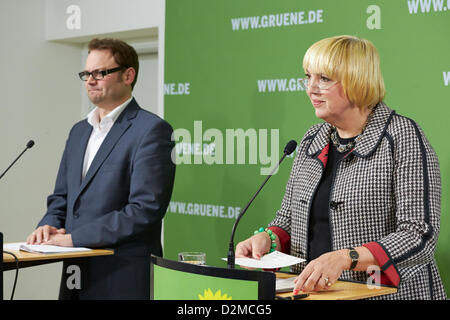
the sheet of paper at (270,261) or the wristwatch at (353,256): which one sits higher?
the wristwatch at (353,256)

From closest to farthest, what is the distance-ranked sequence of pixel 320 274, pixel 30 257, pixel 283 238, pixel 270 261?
pixel 320 274 < pixel 270 261 < pixel 283 238 < pixel 30 257

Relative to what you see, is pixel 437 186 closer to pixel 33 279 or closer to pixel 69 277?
pixel 69 277

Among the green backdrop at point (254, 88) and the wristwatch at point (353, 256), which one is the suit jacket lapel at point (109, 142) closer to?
the green backdrop at point (254, 88)

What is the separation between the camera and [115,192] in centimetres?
300

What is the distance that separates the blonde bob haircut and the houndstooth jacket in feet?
0.29

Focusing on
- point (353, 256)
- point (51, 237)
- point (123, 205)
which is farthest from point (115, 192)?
point (353, 256)

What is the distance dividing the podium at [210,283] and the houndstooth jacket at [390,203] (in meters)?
0.47

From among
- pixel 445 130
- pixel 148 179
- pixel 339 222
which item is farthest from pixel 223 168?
pixel 339 222

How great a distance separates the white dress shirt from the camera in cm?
317

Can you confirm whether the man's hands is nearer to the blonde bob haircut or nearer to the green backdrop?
the green backdrop

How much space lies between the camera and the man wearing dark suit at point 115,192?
2.90m

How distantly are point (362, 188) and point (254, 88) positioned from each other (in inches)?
68.9

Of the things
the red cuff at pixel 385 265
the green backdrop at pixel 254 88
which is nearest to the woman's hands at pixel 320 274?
the red cuff at pixel 385 265

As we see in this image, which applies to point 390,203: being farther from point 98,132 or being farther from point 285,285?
point 98,132
